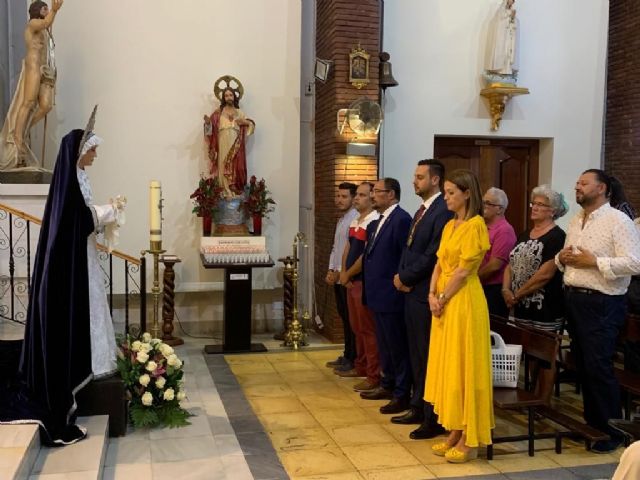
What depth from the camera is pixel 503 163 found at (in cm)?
793

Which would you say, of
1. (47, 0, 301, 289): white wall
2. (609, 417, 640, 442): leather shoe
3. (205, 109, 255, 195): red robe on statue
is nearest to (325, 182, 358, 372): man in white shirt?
(205, 109, 255, 195): red robe on statue

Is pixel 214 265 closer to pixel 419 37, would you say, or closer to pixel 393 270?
pixel 393 270

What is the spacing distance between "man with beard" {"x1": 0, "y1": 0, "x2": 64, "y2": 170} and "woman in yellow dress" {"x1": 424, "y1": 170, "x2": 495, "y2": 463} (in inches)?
160

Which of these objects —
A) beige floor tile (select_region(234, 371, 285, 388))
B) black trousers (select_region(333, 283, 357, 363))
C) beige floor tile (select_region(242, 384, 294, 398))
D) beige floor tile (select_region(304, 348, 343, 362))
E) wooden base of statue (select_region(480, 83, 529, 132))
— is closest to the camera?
beige floor tile (select_region(242, 384, 294, 398))

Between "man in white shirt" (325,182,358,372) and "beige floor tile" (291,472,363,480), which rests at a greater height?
"man in white shirt" (325,182,358,372)

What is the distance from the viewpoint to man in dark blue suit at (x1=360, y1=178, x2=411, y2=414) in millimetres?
4473

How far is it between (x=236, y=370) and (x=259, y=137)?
2630mm

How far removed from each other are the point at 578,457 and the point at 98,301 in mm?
2861

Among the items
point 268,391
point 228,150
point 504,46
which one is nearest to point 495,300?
point 268,391

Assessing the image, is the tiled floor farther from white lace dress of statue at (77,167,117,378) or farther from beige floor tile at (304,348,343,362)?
white lace dress of statue at (77,167,117,378)

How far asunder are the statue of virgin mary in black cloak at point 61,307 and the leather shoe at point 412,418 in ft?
6.32

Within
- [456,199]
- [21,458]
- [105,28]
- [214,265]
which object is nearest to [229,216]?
[214,265]

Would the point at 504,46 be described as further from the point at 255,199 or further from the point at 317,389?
the point at 317,389

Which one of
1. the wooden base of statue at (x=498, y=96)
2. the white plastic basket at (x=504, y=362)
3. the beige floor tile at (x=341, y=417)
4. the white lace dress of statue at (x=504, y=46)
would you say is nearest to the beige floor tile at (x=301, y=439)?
the beige floor tile at (x=341, y=417)
